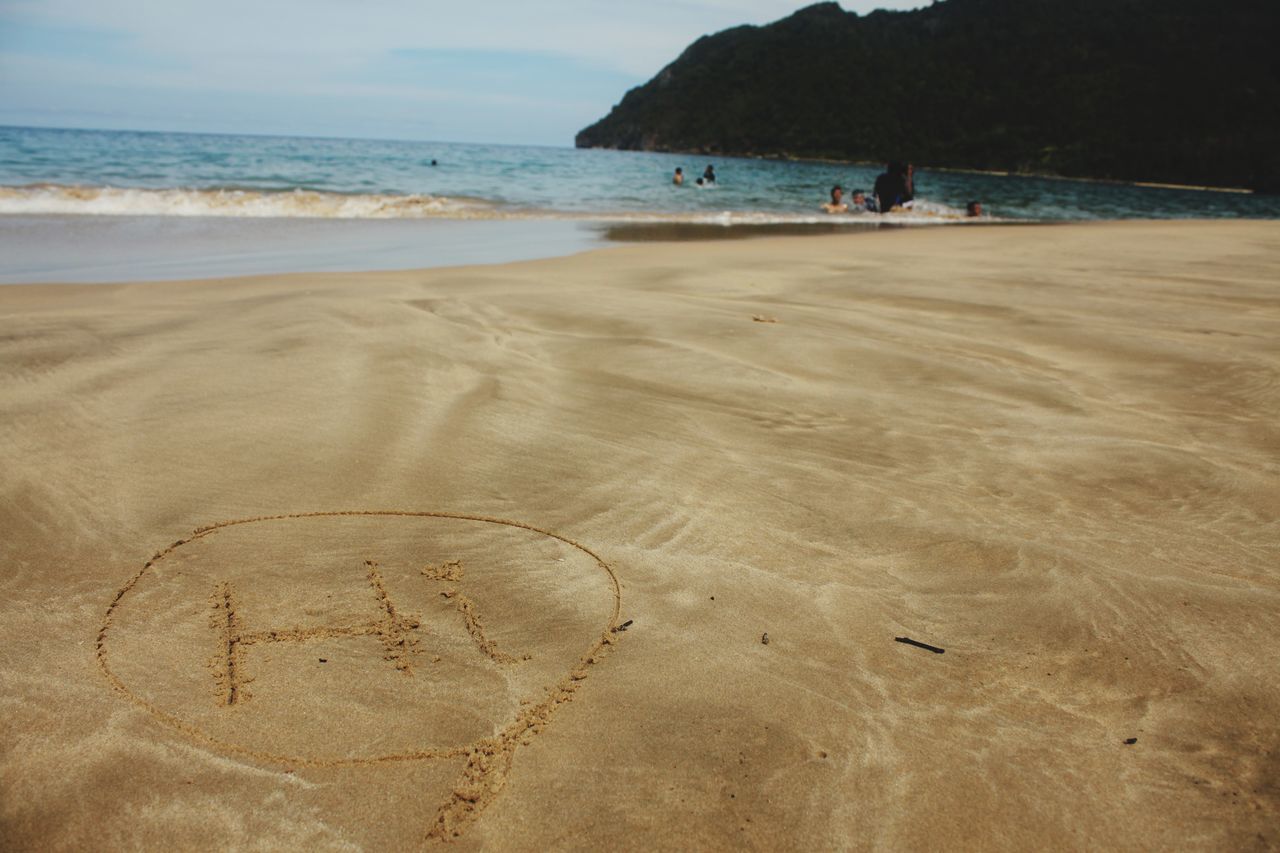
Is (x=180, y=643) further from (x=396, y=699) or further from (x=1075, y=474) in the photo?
(x=1075, y=474)

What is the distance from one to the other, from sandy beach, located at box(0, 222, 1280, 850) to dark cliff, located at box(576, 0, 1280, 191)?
5448cm

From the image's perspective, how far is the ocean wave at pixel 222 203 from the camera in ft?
40.8

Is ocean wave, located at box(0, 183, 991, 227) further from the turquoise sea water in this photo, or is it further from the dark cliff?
the dark cliff

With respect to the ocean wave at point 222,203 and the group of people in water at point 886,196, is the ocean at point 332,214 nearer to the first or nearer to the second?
the ocean wave at point 222,203

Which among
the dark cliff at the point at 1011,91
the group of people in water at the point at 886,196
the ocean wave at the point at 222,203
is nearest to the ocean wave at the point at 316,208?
the ocean wave at the point at 222,203

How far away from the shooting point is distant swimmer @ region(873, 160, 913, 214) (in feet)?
56.7

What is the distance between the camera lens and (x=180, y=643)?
5.67 feet

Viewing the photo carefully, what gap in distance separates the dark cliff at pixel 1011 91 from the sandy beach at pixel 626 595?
54.5m

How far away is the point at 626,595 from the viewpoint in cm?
194

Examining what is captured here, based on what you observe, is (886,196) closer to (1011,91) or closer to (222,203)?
(222,203)

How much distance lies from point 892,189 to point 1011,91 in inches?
2322

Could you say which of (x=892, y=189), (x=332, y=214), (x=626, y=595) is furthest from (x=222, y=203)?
(x=626, y=595)

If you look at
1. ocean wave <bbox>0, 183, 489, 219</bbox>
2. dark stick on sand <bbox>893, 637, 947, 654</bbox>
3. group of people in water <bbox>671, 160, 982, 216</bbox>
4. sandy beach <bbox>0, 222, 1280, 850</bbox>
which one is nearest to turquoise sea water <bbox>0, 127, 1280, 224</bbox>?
ocean wave <bbox>0, 183, 489, 219</bbox>

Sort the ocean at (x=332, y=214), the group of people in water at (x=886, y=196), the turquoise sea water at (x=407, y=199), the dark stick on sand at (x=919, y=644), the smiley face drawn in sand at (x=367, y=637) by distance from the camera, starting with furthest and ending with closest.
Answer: the group of people in water at (x=886, y=196) < the turquoise sea water at (x=407, y=199) < the ocean at (x=332, y=214) < the dark stick on sand at (x=919, y=644) < the smiley face drawn in sand at (x=367, y=637)
